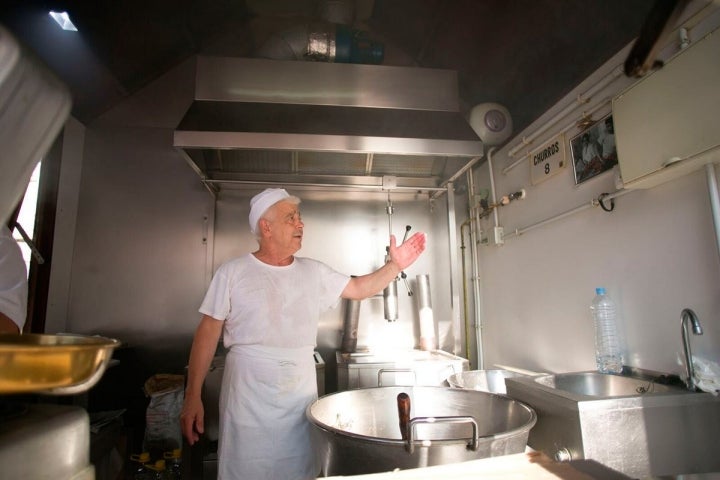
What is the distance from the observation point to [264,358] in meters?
1.26

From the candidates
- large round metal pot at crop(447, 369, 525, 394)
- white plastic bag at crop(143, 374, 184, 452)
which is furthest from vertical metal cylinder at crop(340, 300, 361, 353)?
white plastic bag at crop(143, 374, 184, 452)

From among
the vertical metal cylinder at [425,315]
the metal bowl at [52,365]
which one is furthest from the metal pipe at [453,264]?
the metal bowl at [52,365]

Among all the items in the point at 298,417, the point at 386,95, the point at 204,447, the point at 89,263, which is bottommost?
the point at 204,447

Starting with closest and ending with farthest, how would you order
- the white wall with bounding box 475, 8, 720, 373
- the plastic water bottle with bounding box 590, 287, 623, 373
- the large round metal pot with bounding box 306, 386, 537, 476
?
the large round metal pot with bounding box 306, 386, 537, 476, the white wall with bounding box 475, 8, 720, 373, the plastic water bottle with bounding box 590, 287, 623, 373

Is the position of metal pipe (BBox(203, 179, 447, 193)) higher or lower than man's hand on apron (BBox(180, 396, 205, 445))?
higher

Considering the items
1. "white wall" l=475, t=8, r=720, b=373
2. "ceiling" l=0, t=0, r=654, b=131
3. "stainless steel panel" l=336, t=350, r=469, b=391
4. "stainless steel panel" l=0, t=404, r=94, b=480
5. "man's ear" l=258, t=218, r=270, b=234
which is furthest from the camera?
"stainless steel panel" l=336, t=350, r=469, b=391

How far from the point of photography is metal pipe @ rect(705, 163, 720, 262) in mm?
948

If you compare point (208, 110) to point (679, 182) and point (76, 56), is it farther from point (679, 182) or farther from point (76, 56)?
point (679, 182)

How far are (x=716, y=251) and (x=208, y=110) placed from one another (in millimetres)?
2001

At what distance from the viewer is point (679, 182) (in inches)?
43.1

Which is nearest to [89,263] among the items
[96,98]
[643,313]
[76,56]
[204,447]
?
[96,98]

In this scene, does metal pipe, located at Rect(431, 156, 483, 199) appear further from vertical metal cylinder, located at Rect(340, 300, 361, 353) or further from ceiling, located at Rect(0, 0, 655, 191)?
vertical metal cylinder, located at Rect(340, 300, 361, 353)

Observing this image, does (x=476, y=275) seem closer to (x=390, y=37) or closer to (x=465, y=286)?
(x=465, y=286)

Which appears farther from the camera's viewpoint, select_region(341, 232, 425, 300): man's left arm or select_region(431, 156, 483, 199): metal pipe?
select_region(431, 156, 483, 199): metal pipe
